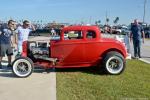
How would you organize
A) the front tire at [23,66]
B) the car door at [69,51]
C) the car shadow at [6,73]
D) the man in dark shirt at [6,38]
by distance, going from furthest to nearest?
1. the man in dark shirt at [6,38]
2. the car door at [69,51]
3. the car shadow at [6,73]
4. the front tire at [23,66]

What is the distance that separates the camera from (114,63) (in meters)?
11.4

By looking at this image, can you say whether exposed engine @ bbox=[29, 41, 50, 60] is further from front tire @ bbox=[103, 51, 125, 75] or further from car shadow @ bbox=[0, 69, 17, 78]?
front tire @ bbox=[103, 51, 125, 75]

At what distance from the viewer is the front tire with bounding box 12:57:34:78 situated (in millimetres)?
10820

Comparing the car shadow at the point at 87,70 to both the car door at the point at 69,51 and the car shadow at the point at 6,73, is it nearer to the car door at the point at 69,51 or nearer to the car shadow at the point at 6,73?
the car door at the point at 69,51

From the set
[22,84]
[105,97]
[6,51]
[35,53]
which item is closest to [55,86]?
[22,84]

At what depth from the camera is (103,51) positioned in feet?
37.5

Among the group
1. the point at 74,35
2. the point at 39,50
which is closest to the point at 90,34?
the point at 74,35

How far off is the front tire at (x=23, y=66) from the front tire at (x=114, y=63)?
87.5 inches

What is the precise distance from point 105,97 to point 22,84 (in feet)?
8.25

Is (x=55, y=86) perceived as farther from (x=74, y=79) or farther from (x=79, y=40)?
(x=79, y=40)

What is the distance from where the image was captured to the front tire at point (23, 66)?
426 inches

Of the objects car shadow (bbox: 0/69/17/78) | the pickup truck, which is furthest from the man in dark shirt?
the pickup truck

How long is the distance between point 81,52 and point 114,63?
1.06 m

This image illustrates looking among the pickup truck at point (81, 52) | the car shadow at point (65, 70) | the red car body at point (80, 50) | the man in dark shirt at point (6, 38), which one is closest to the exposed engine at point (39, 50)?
the pickup truck at point (81, 52)
